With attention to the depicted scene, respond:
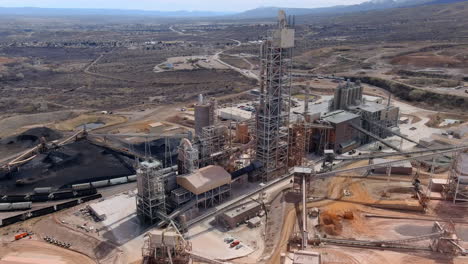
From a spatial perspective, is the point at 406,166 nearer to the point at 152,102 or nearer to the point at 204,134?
the point at 204,134

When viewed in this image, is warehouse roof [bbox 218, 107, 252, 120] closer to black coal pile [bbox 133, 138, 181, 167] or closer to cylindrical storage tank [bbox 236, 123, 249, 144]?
black coal pile [bbox 133, 138, 181, 167]

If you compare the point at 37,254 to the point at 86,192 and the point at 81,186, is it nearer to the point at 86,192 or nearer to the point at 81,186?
the point at 86,192

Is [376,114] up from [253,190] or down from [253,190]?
up

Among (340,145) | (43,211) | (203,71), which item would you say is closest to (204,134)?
(43,211)

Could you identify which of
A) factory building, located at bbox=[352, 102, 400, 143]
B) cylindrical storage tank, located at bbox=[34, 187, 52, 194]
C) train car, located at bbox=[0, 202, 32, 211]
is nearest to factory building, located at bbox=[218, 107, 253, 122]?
factory building, located at bbox=[352, 102, 400, 143]

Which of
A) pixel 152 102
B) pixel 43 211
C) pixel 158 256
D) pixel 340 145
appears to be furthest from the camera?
pixel 152 102

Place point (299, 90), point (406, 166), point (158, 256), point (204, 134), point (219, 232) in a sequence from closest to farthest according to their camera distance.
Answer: point (158, 256) < point (219, 232) < point (204, 134) < point (406, 166) < point (299, 90)

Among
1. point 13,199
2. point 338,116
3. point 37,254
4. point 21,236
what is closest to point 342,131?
point 338,116

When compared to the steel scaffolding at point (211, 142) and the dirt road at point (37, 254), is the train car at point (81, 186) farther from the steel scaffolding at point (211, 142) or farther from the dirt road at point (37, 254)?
the steel scaffolding at point (211, 142)
